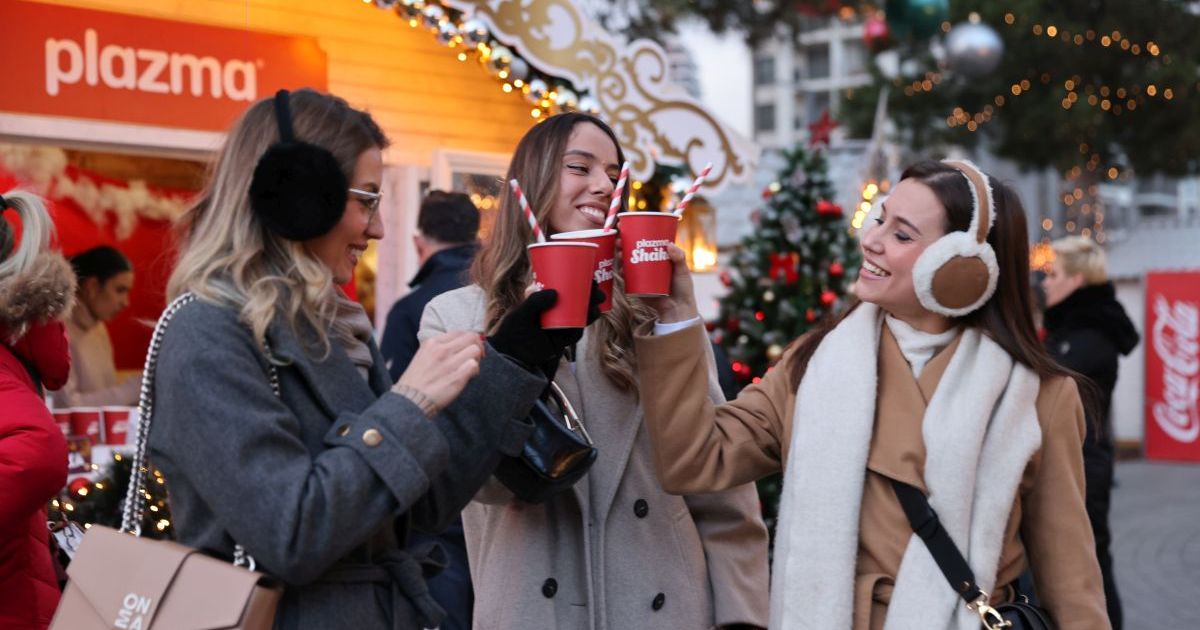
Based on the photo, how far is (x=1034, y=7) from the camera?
18.4 m

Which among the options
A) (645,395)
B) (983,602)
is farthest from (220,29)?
(983,602)

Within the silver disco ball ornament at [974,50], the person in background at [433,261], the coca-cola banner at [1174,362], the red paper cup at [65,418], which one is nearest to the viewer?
the person in background at [433,261]

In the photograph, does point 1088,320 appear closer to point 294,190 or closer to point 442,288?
point 442,288

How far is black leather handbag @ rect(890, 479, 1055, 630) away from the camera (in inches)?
110

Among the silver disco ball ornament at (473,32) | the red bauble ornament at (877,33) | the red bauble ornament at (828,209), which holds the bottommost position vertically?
the red bauble ornament at (828,209)

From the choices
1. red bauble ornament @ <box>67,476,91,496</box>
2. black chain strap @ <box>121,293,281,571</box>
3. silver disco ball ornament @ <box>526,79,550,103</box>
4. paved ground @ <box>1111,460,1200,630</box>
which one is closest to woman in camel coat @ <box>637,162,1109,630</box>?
black chain strap @ <box>121,293,281,571</box>

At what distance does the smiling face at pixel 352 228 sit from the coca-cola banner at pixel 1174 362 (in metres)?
16.4

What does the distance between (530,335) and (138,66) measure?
14.9 ft

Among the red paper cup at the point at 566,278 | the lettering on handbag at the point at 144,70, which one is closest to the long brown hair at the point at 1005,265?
the red paper cup at the point at 566,278

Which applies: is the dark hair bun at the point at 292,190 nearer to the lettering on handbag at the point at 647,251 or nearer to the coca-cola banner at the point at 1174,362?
the lettering on handbag at the point at 647,251

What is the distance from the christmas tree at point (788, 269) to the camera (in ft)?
26.8

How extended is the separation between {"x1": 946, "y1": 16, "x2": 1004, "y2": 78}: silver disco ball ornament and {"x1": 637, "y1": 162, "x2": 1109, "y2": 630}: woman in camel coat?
461 inches

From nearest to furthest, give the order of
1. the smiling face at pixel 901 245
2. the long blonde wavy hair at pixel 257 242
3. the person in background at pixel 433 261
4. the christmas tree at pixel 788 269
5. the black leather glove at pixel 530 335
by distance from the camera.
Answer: the long blonde wavy hair at pixel 257 242 < the black leather glove at pixel 530 335 < the smiling face at pixel 901 245 < the person in background at pixel 433 261 < the christmas tree at pixel 788 269

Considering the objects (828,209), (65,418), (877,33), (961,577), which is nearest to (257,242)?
(961,577)
